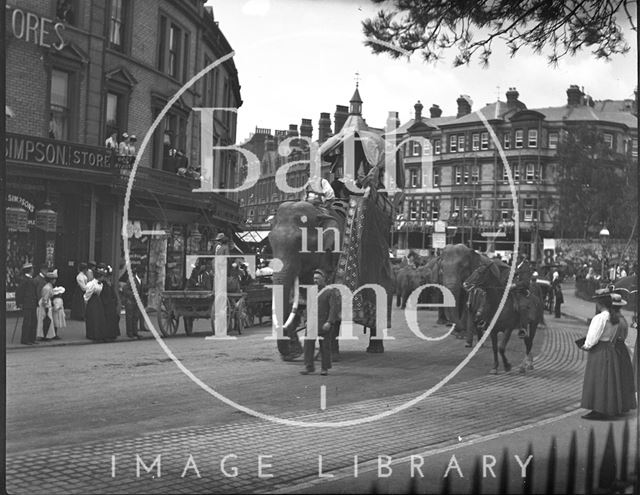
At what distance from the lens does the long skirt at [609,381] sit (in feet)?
26.0

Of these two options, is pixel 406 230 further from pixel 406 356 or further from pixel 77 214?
pixel 77 214

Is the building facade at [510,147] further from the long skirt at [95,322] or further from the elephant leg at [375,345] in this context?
the long skirt at [95,322]

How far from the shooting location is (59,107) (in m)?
9.23

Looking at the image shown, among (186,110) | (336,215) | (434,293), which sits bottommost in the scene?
(434,293)

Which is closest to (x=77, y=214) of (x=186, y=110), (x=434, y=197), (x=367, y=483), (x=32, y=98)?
(x=32, y=98)

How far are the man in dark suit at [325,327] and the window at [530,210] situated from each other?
109 inches

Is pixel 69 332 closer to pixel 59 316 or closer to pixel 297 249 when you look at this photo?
pixel 59 316

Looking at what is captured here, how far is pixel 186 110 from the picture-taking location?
816 cm

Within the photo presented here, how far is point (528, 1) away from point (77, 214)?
587 centimetres

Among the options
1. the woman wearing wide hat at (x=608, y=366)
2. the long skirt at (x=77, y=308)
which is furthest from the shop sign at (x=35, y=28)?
the woman wearing wide hat at (x=608, y=366)

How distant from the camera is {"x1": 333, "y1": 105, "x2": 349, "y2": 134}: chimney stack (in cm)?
838

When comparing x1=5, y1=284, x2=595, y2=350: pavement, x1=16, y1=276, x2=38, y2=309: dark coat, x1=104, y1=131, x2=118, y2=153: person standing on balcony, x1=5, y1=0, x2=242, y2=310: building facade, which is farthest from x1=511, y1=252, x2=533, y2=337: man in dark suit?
x1=16, y1=276, x2=38, y2=309: dark coat

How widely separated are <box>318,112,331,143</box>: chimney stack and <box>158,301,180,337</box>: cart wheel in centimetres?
413

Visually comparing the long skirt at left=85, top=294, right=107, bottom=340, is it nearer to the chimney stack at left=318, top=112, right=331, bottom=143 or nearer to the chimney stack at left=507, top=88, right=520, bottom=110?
the chimney stack at left=318, top=112, right=331, bottom=143
